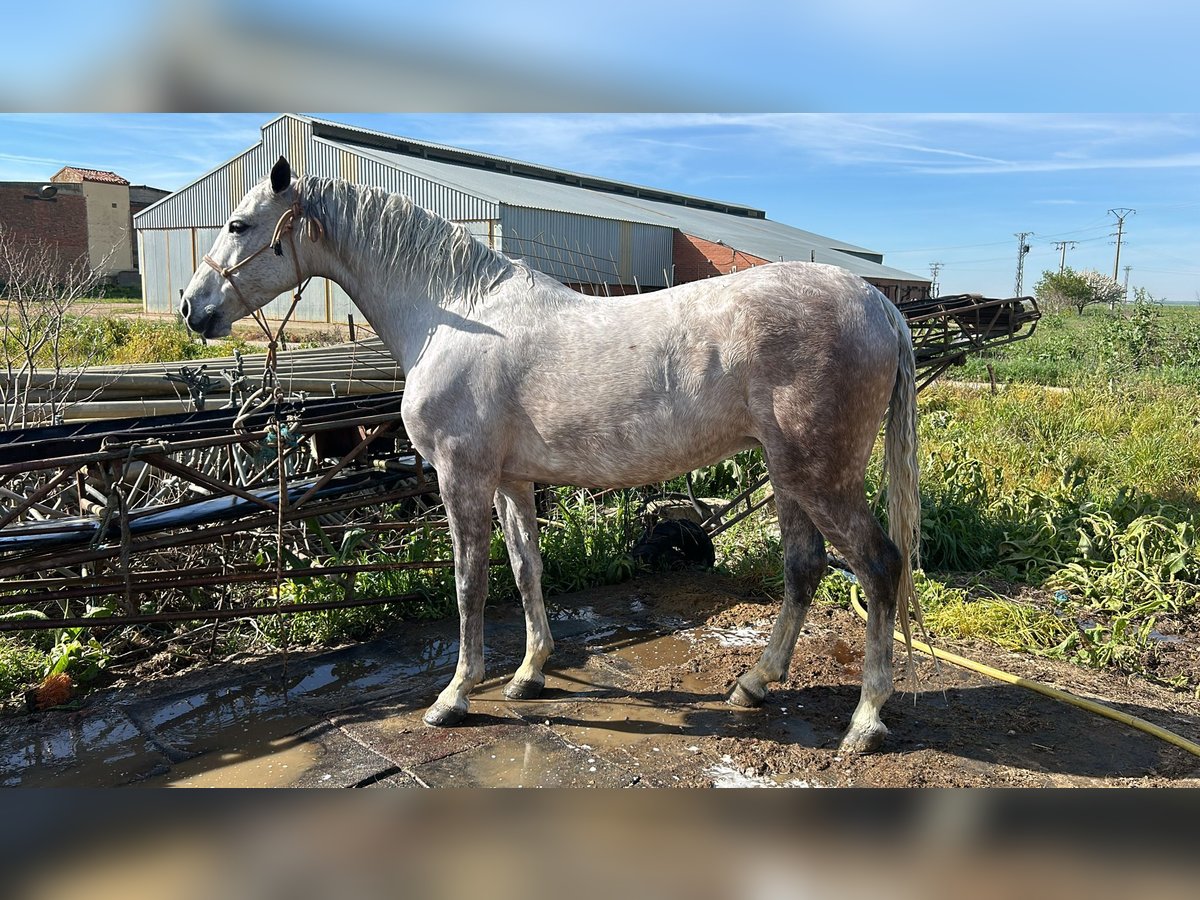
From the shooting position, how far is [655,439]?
10.7 feet

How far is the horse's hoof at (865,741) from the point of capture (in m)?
3.33

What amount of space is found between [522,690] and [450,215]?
1761 cm

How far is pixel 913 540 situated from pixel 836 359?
927 millimetres

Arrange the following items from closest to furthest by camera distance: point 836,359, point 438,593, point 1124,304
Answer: point 836,359, point 438,593, point 1124,304

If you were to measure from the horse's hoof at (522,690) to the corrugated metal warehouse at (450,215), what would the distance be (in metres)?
13.2

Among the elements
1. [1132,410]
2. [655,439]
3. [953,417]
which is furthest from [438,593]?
[1132,410]

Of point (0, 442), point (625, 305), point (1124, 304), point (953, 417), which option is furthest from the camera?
point (1124, 304)

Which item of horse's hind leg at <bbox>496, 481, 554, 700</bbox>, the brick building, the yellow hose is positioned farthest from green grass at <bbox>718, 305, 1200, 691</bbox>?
the brick building

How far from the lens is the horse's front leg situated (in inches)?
138

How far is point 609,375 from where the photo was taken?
324 centimetres

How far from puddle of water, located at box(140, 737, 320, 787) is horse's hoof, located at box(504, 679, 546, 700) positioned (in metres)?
0.90

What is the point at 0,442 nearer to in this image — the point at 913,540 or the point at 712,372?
the point at 712,372

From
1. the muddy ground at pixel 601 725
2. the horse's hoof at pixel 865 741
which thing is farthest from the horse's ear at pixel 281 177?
the horse's hoof at pixel 865 741

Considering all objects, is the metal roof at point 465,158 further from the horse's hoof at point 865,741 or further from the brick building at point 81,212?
the horse's hoof at point 865,741
